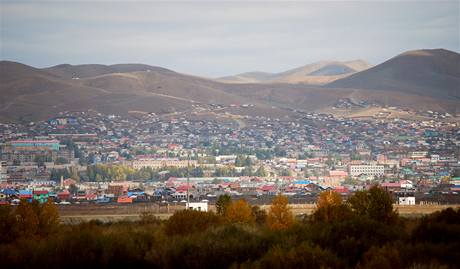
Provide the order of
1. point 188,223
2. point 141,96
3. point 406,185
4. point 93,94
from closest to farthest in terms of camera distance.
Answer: point 188,223
point 406,185
point 141,96
point 93,94

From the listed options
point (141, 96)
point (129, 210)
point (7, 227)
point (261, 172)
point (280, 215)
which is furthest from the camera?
point (141, 96)

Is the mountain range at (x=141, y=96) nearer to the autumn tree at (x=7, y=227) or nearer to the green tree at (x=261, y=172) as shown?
the green tree at (x=261, y=172)

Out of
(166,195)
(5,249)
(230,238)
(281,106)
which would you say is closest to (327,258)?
(230,238)

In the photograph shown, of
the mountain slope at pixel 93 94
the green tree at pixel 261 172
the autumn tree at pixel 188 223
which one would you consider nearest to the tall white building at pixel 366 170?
the green tree at pixel 261 172

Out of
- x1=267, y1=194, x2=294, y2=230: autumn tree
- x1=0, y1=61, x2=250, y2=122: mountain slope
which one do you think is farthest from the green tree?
x1=267, y1=194, x2=294, y2=230: autumn tree

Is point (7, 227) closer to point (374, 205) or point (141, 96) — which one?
point (374, 205)

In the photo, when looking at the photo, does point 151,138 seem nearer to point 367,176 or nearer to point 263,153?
point 263,153

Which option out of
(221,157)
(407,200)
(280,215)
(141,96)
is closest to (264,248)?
(280,215)
